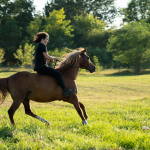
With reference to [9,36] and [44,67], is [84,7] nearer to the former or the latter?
[9,36]

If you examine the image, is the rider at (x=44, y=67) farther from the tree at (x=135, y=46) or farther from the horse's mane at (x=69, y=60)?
the tree at (x=135, y=46)

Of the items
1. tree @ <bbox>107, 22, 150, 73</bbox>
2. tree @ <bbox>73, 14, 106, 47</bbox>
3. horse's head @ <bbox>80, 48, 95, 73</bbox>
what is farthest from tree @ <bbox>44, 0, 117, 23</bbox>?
horse's head @ <bbox>80, 48, 95, 73</bbox>

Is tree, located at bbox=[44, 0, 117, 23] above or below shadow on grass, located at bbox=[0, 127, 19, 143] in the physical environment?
above

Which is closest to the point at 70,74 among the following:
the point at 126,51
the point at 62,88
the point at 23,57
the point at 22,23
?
the point at 62,88

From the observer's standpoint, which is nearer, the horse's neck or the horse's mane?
the horse's neck

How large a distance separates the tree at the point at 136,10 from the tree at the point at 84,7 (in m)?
15.3

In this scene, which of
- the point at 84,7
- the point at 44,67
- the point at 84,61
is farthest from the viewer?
the point at 84,7

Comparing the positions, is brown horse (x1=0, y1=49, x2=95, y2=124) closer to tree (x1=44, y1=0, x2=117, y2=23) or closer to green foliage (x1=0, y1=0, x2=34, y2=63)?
green foliage (x1=0, y1=0, x2=34, y2=63)

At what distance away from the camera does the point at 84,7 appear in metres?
77.7

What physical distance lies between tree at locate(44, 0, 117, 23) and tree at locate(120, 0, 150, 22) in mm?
15316

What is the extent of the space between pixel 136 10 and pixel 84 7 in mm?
21535

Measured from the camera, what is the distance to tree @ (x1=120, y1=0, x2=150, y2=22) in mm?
63562

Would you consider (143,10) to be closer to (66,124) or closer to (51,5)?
(51,5)

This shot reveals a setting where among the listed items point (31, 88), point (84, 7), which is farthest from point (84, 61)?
point (84, 7)
